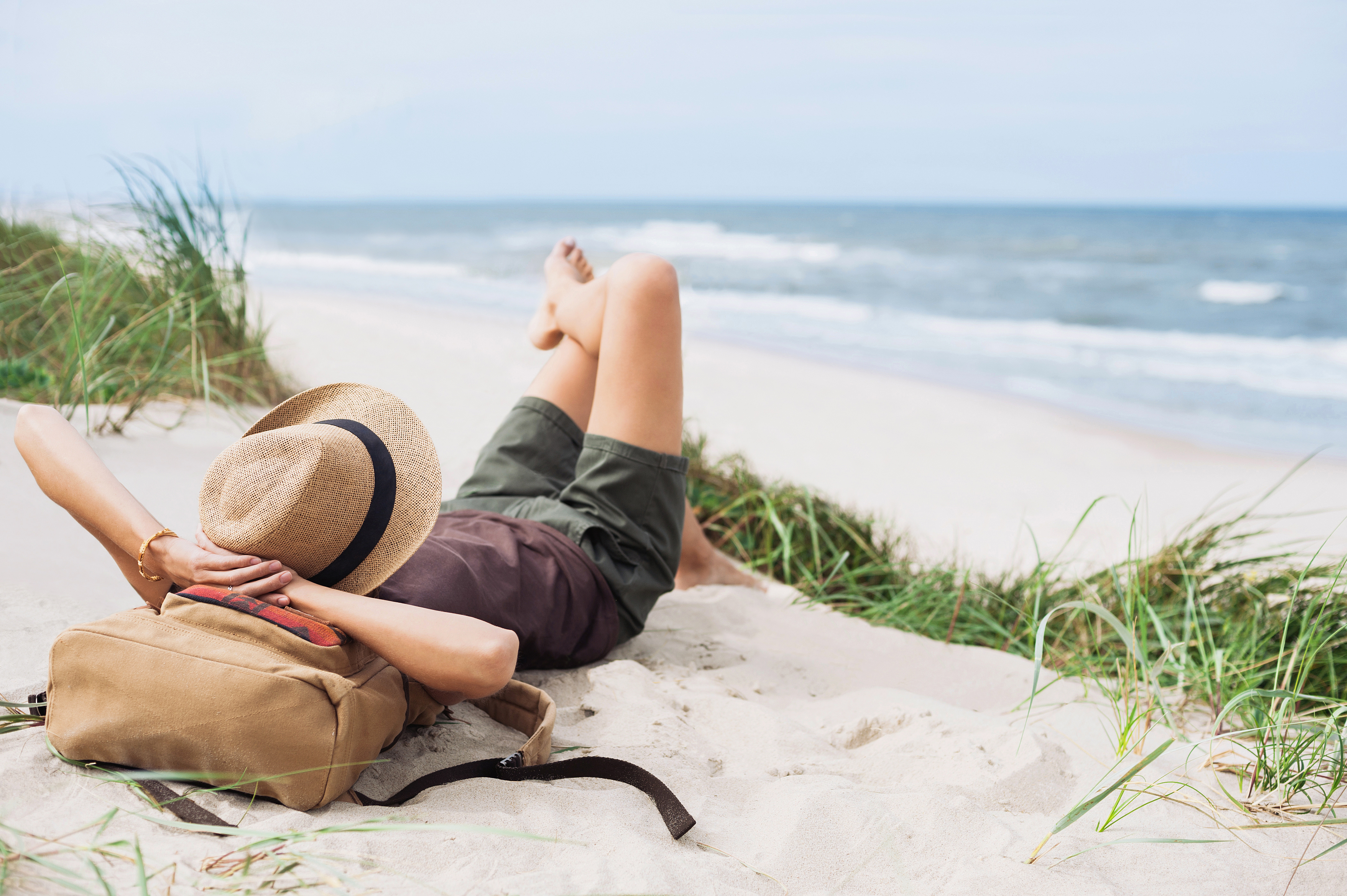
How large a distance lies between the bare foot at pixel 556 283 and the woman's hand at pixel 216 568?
1.28m

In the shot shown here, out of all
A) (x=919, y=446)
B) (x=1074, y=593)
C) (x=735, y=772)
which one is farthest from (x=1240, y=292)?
(x=735, y=772)

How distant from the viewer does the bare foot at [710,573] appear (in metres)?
2.86

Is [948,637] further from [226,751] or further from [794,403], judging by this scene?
[794,403]

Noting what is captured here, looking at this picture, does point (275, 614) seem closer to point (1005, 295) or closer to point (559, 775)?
point (559, 775)

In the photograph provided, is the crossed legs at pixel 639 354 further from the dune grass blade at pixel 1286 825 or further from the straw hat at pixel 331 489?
the dune grass blade at pixel 1286 825

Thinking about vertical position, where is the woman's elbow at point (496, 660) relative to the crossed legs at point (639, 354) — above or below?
below

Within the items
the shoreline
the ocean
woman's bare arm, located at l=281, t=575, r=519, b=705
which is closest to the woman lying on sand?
woman's bare arm, located at l=281, t=575, r=519, b=705

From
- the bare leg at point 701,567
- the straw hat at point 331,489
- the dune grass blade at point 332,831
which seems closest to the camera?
the dune grass blade at point 332,831

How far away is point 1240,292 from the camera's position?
15.3 m

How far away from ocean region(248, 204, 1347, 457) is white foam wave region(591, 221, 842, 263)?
135 mm

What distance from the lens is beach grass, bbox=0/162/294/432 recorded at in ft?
Result: 10.6

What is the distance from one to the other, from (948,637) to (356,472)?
1.91 meters

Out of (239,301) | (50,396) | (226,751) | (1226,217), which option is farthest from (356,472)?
(1226,217)

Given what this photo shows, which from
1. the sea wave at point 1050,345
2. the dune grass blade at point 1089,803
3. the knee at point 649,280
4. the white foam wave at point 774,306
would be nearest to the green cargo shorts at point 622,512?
the knee at point 649,280
